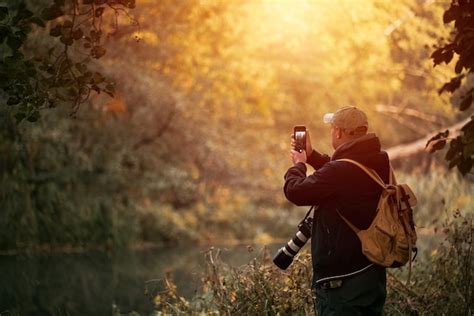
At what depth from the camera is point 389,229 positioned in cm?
424

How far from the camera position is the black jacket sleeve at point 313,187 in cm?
420

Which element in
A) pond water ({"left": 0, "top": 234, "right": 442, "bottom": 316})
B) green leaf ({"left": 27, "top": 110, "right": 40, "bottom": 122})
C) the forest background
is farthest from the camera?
the forest background

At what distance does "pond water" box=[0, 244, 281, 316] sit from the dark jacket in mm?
4228

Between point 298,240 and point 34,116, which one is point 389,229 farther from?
point 34,116

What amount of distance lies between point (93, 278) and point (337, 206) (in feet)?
30.7

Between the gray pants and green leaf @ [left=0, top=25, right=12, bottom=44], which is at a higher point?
green leaf @ [left=0, top=25, right=12, bottom=44]

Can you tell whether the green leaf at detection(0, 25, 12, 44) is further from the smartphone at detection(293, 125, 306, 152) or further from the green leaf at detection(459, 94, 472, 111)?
the green leaf at detection(459, 94, 472, 111)

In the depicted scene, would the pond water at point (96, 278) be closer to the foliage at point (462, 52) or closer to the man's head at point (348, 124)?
the foliage at point (462, 52)

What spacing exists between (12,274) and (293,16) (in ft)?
48.3

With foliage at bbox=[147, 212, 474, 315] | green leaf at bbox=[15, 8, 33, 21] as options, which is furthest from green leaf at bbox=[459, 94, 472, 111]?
green leaf at bbox=[15, 8, 33, 21]

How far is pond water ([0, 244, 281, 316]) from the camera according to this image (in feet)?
33.0

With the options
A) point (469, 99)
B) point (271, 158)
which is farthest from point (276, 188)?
point (469, 99)

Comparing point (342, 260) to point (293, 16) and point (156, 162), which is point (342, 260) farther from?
point (293, 16)

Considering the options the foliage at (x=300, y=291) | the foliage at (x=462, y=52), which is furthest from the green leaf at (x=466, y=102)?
→ the foliage at (x=300, y=291)
